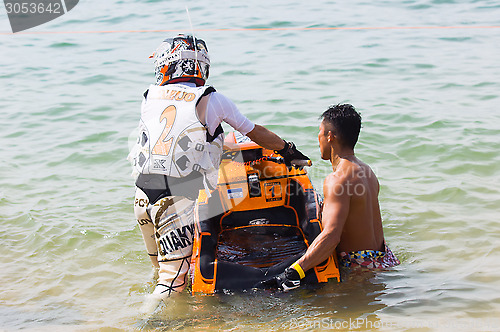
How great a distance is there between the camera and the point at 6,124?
8.12 metres

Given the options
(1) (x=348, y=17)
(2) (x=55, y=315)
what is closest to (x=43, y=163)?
(2) (x=55, y=315)

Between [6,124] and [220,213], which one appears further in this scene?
[6,124]

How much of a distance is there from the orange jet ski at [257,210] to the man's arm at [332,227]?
353 mm

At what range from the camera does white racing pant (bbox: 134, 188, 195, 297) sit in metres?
3.70

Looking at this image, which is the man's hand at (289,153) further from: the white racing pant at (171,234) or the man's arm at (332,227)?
the white racing pant at (171,234)

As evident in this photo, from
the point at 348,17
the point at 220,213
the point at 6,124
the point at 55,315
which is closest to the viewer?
the point at 55,315

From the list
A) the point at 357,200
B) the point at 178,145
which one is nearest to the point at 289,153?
the point at 357,200

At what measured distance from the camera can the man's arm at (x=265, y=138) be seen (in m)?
3.81

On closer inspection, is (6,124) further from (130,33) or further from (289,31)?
(289,31)

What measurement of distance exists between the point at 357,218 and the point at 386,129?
383 centimetres

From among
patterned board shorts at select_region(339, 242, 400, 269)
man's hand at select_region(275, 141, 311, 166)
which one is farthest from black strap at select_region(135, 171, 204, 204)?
patterned board shorts at select_region(339, 242, 400, 269)

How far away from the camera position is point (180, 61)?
12.3 feet

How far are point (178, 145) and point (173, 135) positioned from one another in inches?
2.7

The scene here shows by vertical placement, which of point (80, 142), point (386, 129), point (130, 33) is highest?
point (130, 33)
